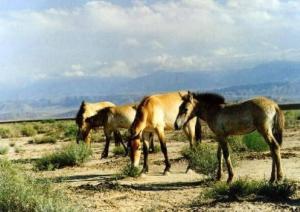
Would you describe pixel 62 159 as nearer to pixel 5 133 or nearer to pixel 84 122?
pixel 84 122

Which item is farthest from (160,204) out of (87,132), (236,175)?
(87,132)

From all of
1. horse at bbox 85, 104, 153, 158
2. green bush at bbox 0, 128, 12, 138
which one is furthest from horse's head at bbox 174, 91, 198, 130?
green bush at bbox 0, 128, 12, 138

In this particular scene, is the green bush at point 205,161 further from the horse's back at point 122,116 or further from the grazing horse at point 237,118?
the horse's back at point 122,116

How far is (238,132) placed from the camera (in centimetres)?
1368

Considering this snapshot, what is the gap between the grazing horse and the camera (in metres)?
13.1

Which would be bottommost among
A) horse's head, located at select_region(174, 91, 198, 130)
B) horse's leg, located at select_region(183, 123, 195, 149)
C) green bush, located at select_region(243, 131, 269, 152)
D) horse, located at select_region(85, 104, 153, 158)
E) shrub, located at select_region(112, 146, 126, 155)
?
shrub, located at select_region(112, 146, 126, 155)

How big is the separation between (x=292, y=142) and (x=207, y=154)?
10479 mm

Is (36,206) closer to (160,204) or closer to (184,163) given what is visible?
(160,204)

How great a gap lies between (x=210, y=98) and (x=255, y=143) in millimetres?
7474

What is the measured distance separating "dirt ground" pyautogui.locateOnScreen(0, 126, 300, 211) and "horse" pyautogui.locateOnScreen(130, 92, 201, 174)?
66 cm

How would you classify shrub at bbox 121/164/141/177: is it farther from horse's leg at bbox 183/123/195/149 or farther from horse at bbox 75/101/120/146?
horse at bbox 75/101/120/146

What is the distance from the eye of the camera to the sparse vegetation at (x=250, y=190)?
1180 cm

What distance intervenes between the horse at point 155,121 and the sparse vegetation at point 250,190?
13.6 ft

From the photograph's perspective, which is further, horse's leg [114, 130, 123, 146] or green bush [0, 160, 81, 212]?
horse's leg [114, 130, 123, 146]
